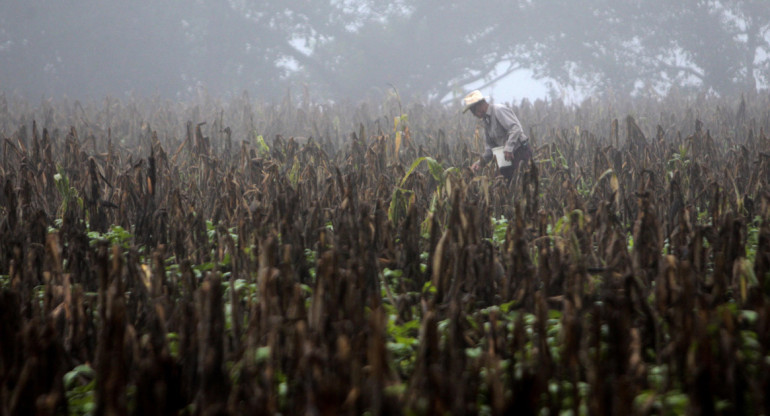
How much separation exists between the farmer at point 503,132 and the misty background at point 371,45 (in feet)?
62.7

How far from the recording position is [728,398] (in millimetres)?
2193

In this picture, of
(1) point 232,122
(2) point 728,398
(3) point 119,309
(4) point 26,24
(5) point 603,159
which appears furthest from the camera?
(4) point 26,24

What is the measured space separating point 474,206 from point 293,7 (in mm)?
25534

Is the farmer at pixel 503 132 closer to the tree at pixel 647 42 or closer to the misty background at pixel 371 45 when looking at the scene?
the misty background at pixel 371 45

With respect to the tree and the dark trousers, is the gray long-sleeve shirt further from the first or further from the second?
the tree

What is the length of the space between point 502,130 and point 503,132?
0.02 meters

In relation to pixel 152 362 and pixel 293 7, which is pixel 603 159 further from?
pixel 293 7

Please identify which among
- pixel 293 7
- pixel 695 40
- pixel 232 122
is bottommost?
pixel 232 122

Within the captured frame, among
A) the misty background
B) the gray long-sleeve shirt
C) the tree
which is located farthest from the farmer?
the tree

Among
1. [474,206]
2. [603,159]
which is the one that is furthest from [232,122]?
[474,206]

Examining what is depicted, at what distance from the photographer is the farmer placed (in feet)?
25.4

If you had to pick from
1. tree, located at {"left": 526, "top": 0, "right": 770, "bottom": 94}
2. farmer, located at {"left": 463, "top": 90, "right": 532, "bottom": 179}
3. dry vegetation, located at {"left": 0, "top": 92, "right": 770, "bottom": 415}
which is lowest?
dry vegetation, located at {"left": 0, "top": 92, "right": 770, "bottom": 415}

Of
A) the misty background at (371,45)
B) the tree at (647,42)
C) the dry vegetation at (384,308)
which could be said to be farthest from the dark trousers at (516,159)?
the tree at (647,42)

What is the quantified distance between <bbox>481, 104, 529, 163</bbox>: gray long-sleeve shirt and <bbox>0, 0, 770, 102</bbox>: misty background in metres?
19.1
